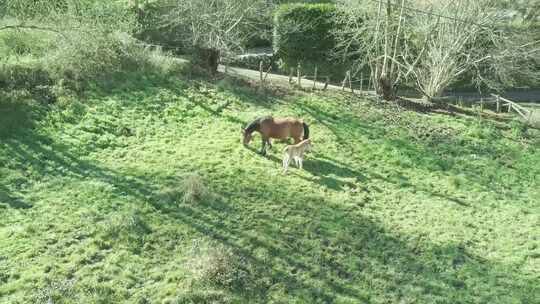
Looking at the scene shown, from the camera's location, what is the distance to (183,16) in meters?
23.9

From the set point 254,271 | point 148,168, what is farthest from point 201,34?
point 254,271

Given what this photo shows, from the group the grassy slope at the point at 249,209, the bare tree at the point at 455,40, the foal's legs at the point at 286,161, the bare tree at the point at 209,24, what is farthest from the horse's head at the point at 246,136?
the bare tree at the point at 455,40

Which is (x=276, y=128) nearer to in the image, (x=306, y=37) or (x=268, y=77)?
(x=268, y=77)

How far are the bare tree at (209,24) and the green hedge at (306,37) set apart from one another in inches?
130

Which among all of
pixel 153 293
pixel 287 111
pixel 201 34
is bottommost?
pixel 153 293

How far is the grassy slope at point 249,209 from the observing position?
10.9 m

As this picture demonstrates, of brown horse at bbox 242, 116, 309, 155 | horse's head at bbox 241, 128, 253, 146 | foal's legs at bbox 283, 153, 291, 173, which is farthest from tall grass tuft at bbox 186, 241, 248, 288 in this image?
horse's head at bbox 241, 128, 253, 146

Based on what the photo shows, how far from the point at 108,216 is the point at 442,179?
36.5 feet

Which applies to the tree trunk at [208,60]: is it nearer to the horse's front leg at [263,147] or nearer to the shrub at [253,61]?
the shrub at [253,61]

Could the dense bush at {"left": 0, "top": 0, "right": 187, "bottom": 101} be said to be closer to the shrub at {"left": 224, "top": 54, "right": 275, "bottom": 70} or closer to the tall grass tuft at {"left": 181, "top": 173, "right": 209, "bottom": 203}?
the shrub at {"left": 224, "top": 54, "right": 275, "bottom": 70}

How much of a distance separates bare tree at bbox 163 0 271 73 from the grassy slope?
3.70 metres

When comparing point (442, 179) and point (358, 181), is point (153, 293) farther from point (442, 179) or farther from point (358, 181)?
point (442, 179)

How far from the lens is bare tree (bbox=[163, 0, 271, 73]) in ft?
74.2

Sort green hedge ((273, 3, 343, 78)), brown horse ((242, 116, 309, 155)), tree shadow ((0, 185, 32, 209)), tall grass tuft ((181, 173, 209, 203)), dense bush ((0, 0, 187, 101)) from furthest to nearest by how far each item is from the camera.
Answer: green hedge ((273, 3, 343, 78)) < dense bush ((0, 0, 187, 101)) < brown horse ((242, 116, 309, 155)) < tall grass tuft ((181, 173, 209, 203)) < tree shadow ((0, 185, 32, 209))
